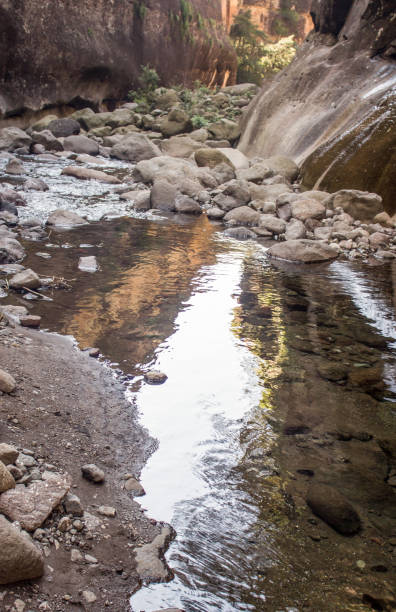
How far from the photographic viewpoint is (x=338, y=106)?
37.7ft

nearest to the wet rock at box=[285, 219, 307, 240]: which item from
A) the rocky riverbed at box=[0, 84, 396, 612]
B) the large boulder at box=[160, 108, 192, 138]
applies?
the rocky riverbed at box=[0, 84, 396, 612]

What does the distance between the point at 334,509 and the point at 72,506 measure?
1.06 m

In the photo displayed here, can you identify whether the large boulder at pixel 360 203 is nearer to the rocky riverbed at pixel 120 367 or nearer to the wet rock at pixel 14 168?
the rocky riverbed at pixel 120 367

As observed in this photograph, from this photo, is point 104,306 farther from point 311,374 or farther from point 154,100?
point 154,100

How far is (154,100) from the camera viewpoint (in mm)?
21641

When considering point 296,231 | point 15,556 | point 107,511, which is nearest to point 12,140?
point 296,231

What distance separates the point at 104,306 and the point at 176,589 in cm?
279

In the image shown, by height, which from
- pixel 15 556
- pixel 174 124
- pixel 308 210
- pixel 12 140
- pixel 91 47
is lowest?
pixel 15 556

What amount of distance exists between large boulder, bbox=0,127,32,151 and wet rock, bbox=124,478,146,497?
13.3 m

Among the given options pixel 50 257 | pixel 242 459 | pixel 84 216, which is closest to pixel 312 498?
pixel 242 459

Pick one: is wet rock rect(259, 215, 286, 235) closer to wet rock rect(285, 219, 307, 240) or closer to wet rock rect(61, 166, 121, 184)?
wet rock rect(285, 219, 307, 240)

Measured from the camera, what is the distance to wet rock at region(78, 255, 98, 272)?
5.20 meters

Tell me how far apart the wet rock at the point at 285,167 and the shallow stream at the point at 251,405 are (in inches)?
217

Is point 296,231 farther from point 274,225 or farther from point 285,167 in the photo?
point 285,167
